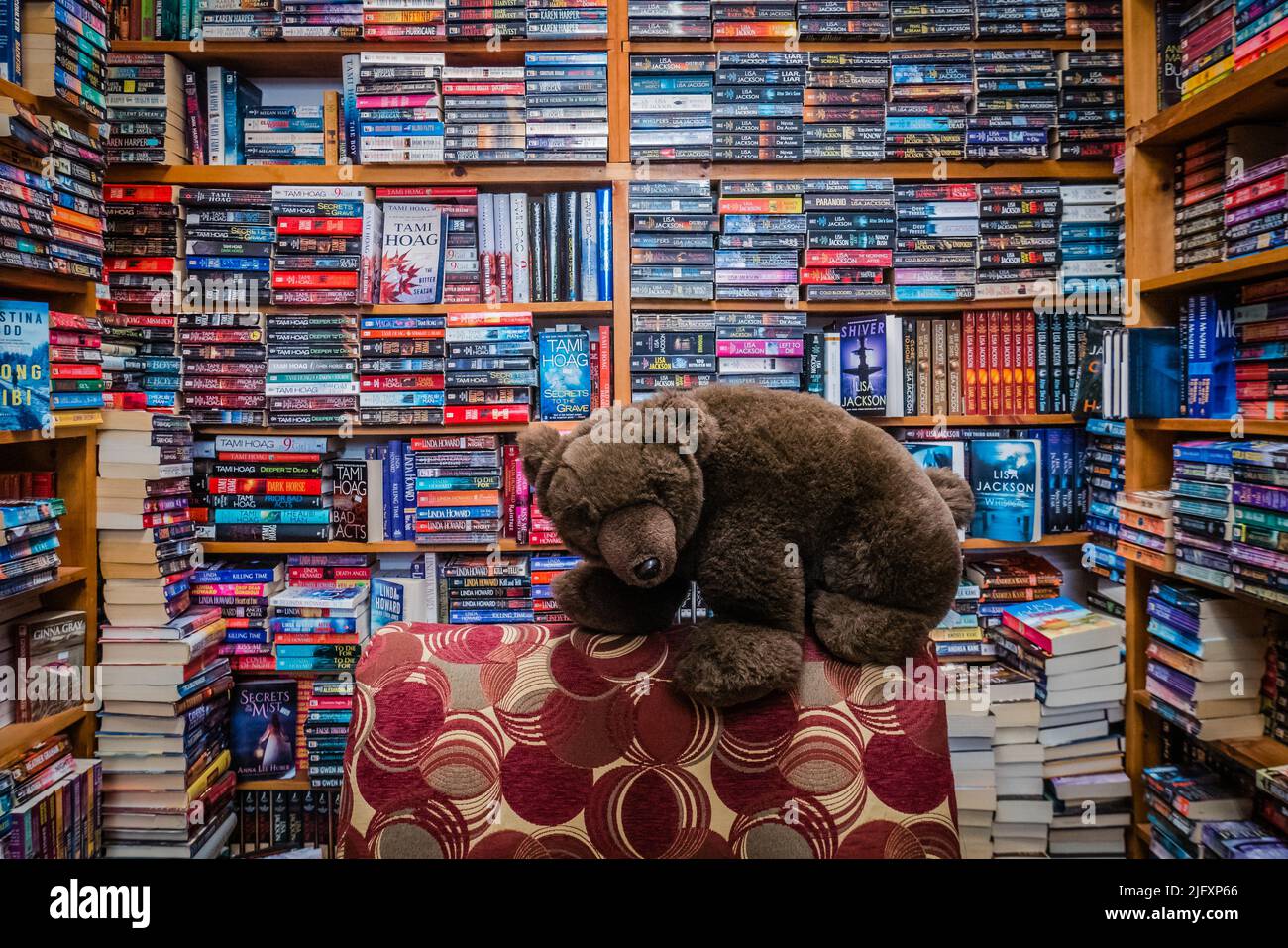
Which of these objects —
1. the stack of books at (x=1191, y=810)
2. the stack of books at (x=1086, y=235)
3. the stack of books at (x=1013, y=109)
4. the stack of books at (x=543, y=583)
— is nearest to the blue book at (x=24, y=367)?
the stack of books at (x=543, y=583)

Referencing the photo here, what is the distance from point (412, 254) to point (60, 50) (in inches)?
36.2

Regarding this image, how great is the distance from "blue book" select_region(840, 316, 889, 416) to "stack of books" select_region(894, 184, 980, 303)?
149mm

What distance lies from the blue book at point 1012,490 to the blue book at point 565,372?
1.23 meters

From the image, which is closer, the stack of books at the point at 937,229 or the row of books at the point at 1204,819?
the row of books at the point at 1204,819

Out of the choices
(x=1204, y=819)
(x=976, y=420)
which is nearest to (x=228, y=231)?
(x=976, y=420)

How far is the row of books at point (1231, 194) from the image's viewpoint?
166cm

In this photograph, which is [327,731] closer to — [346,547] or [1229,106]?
[346,547]

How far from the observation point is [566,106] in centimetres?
219

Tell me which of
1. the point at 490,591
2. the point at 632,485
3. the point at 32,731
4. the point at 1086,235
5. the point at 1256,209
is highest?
the point at 1086,235

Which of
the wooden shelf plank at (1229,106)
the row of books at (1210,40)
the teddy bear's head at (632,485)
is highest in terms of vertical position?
the row of books at (1210,40)

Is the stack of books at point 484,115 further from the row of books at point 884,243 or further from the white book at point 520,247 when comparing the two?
the row of books at point 884,243
